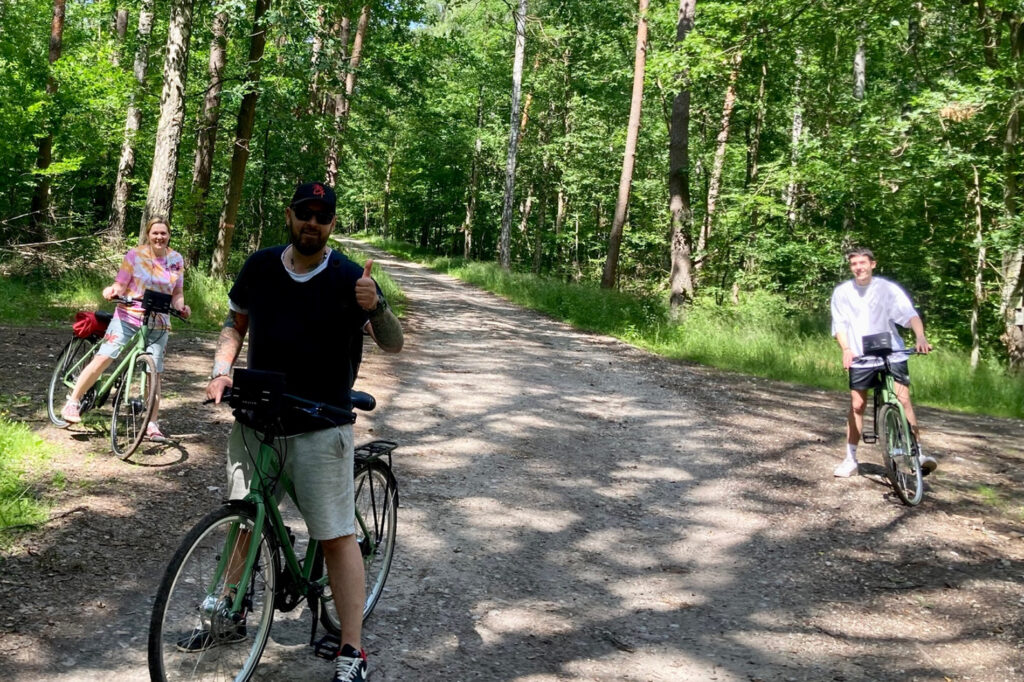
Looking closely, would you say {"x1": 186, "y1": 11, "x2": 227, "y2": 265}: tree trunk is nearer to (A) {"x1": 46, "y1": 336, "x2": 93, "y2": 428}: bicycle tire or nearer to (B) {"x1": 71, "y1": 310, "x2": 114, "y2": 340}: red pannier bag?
(A) {"x1": 46, "y1": 336, "x2": 93, "y2": 428}: bicycle tire

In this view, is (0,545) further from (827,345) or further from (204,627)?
(827,345)

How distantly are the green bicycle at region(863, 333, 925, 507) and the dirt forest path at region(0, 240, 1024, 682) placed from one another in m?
0.19

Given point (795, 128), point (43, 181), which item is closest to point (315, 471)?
point (43, 181)

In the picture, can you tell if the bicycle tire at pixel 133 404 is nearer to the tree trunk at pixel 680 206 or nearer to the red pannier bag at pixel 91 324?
the red pannier bag at pixel 91 324

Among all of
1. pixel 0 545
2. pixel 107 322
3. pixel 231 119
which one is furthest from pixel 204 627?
pixel 231 119

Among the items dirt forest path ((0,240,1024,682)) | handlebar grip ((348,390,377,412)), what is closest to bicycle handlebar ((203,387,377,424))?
handlebar grip ((348,390,377,412))

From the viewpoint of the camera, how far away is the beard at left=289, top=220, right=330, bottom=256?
10.7ft

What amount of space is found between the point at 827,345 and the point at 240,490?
45.7 ft

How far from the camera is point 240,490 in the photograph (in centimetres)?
340

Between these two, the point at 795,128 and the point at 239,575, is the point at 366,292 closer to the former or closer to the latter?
the point at 239,575

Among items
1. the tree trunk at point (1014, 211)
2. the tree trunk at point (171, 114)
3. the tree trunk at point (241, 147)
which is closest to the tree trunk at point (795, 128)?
the tree trunk at point (1014, 211)

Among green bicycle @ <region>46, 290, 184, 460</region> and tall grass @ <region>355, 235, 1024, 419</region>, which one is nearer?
green bicycle @ <region>46, 290, 184, 460</region>

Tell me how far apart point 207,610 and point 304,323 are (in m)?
1.15

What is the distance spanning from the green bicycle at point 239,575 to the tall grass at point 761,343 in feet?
36.6
